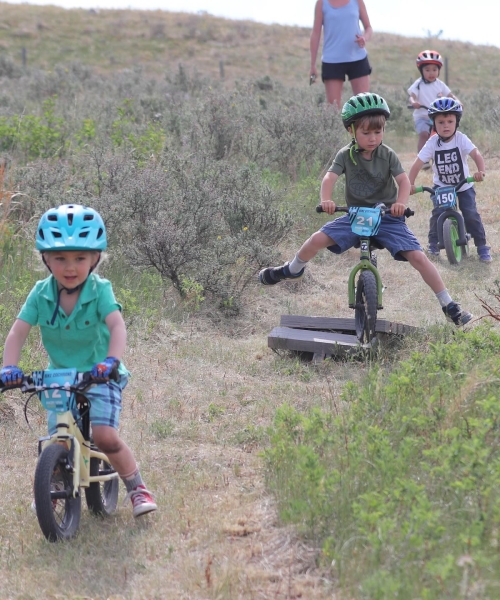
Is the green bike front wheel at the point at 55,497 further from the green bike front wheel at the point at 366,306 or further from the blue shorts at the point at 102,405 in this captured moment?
the green bike front wheel at the point at 366,306

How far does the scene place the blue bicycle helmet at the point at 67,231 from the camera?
4.14 meters

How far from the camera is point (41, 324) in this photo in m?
4.29

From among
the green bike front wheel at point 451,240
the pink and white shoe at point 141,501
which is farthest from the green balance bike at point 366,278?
the green bike front wheel at point 451,240

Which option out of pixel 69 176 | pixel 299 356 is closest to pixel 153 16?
pixel 69 176

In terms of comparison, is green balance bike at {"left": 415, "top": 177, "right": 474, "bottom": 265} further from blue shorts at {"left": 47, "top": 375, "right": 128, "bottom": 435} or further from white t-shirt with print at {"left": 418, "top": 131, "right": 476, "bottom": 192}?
blue shorts at {"left": 47, "top": 375, "right": 128, "bottom": 435}

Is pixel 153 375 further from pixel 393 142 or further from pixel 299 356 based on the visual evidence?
pixel 393 142

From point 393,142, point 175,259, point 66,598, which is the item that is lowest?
point 66,598

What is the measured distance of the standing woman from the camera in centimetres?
1263

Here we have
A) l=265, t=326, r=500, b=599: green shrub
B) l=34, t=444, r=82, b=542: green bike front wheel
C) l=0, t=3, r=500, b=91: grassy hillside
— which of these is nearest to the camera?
l=265, t=326, r=500, b=599: green shrub

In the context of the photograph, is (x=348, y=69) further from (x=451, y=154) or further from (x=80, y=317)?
(x=80, y=317)

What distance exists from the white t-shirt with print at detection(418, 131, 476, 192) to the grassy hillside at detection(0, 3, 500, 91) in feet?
102

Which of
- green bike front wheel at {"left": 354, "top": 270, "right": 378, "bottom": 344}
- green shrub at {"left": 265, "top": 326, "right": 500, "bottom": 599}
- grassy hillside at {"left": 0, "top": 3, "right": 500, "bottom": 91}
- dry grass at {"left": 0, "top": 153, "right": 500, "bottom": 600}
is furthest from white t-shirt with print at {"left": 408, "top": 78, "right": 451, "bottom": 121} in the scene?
grassy hillside at {"left": 0, "top": 3, "right": 500, "bottom": 91}

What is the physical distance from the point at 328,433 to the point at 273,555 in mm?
867

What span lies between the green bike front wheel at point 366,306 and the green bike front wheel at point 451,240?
11.2ft
